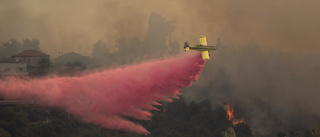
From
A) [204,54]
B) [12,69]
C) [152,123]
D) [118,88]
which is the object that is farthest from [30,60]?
[204,54]

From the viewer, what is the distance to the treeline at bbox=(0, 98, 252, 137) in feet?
304

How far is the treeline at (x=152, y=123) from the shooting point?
9256 cm

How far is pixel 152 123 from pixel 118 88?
5538 cm

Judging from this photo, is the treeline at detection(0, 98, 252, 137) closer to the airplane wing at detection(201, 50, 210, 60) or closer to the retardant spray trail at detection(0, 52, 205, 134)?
the retardant spray trail at detection(0, 52, 205, 134)

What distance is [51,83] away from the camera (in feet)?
276

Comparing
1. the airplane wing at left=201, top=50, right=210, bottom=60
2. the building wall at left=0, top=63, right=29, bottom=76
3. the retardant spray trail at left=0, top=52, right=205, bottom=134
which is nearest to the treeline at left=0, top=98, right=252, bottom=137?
the retardant spray trail at left=0, top=52, right=205, bottom=134

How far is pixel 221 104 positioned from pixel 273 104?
16.4 m

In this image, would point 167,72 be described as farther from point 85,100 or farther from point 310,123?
point 310,123

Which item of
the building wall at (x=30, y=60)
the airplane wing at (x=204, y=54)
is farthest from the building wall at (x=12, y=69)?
the airplane wing at (x=204, y=54)

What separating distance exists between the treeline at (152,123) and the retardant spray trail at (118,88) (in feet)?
22.6

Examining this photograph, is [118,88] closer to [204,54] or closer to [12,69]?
[204,54]

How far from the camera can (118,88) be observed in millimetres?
81000

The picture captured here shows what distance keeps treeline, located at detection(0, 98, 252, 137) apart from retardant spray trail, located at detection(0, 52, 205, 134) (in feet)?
22.6

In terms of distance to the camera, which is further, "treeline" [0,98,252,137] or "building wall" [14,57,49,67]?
"building wall" [14,57,49,67]
